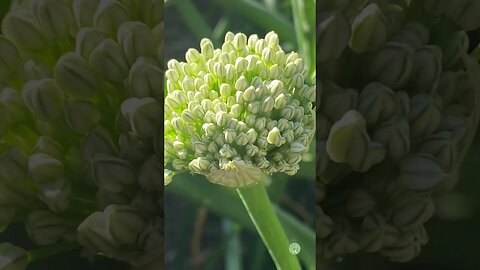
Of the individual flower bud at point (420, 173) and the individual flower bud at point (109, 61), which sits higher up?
the individual flower bud at point (109, 61)

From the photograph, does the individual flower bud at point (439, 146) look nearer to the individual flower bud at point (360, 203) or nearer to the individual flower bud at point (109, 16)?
the individual flower bud at point (360, 203)

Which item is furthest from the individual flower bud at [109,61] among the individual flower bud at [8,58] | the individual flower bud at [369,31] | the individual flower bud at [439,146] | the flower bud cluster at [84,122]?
the individual flower bud at [439,146]

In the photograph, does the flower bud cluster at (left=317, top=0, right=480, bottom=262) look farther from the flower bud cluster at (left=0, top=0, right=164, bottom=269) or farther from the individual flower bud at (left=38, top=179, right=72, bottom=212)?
the individual flower bud at (left=38, top=179, right=72, bottom=212)

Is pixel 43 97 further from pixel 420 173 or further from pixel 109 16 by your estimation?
pixel 420 173

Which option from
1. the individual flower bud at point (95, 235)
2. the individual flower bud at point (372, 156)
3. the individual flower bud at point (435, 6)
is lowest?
the individual flower bud at point (95, 235)

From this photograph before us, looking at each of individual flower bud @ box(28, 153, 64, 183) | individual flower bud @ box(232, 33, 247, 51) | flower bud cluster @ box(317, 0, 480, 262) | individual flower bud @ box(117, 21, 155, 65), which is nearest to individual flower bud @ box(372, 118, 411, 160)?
flower bud cluster @ box(317, 0, 480, 262)

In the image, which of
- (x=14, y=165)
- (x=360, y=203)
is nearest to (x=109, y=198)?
(x=14, y=165)
